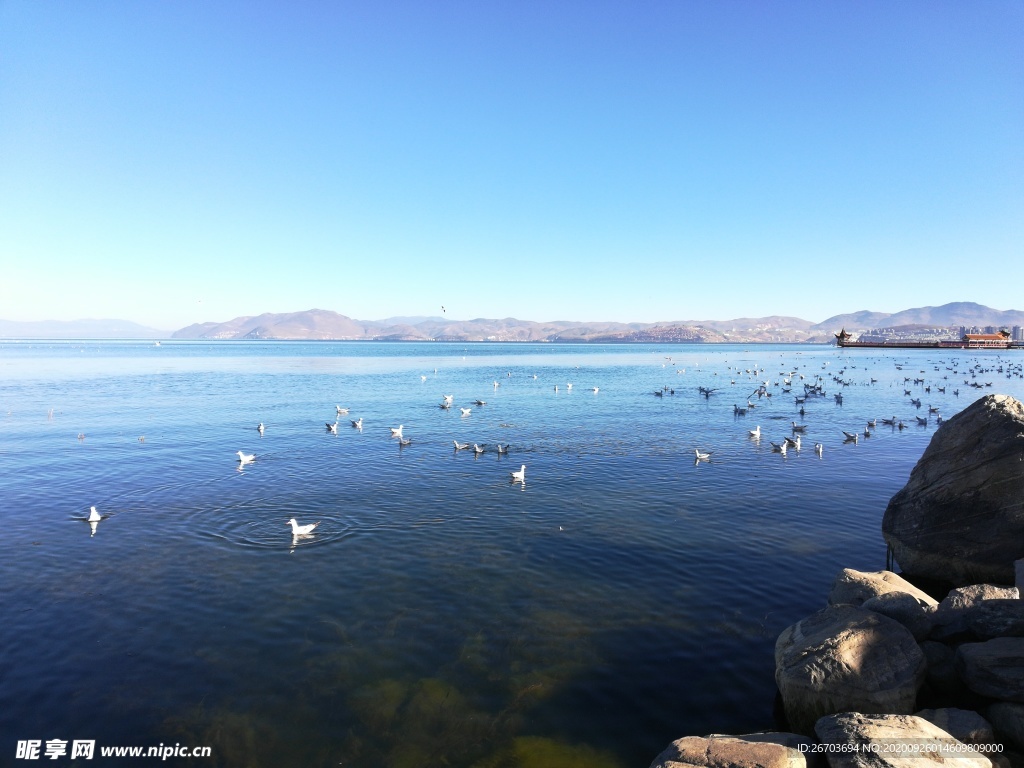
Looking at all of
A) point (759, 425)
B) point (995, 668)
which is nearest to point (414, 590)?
point (995, 668)

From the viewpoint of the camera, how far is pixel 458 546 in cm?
Answer: 1862

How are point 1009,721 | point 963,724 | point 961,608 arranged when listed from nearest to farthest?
point 963,724 < point 1009,721 < point 961,608

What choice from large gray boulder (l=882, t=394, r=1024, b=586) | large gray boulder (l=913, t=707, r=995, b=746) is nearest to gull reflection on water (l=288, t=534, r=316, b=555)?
large gray boulder (l=913, t=707, r=995, b=746)

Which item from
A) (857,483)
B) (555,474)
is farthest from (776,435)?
(555,474)

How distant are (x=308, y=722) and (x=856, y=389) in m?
81.7

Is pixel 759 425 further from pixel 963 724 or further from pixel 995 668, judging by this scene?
pixel 963 724

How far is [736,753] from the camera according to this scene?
7.79m

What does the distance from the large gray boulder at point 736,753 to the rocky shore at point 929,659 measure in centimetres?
2

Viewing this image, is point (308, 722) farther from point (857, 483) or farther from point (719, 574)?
point (857, 483)

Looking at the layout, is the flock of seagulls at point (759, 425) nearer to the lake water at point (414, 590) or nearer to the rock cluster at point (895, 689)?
the lake water at point (414, 590)

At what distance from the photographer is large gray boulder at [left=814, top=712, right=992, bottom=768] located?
284 inches

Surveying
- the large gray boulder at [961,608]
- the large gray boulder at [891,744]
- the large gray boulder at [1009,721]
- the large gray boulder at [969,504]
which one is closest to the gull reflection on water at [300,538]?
the large gray boulder at [891,744]

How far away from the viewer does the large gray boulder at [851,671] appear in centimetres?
898

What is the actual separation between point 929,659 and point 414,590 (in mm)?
12156
